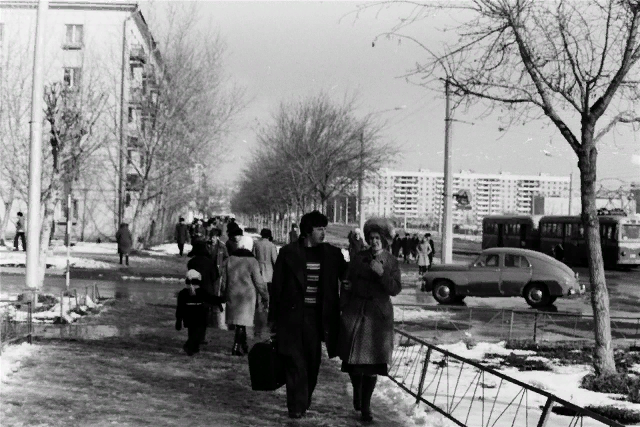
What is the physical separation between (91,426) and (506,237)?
55570mm

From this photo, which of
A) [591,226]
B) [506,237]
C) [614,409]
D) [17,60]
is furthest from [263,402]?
[506,237]

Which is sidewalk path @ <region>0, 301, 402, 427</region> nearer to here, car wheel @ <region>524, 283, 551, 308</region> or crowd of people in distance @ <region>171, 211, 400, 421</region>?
crowd of people in distance @ <region>171, 211, 400, 421</region>

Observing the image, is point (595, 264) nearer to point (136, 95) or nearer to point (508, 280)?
point (508, 280)

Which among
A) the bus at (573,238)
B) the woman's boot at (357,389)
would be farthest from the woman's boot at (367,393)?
the bus at (573,238)

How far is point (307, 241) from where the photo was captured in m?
7.44

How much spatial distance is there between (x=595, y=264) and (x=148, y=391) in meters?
6.03

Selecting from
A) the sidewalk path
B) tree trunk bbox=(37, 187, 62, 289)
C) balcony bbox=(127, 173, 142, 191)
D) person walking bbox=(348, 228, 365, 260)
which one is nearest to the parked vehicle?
person walking bbox=(348, 228, 365, 260)

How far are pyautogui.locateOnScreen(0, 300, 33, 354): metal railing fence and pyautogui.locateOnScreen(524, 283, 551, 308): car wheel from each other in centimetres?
1425

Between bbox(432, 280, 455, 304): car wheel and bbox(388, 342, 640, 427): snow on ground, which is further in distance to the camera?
bbox(432, 280, 455, 304): car wheel

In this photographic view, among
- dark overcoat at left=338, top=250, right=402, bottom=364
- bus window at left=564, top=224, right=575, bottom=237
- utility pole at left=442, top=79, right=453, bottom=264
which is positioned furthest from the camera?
bus window at left=564, top=224, right=575, bottom=237

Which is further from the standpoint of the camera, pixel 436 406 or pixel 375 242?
pixel 436 406

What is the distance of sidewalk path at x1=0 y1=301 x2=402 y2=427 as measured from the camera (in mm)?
7359

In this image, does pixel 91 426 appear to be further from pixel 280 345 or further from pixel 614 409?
pixel 614 409

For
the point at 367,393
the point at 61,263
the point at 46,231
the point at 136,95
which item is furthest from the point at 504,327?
the point at 136,95
